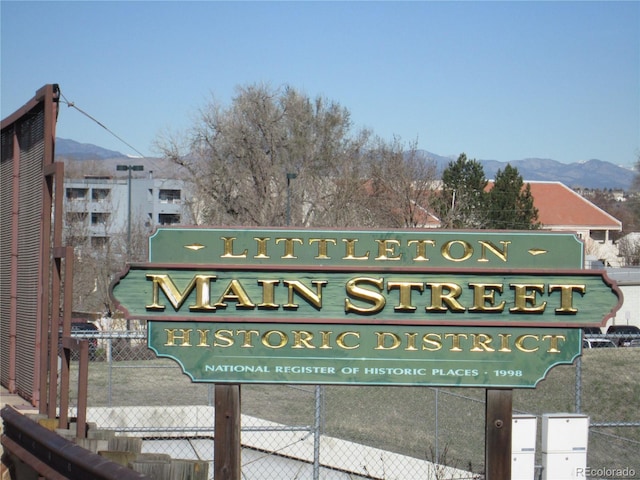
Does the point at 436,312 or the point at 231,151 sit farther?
the point at 231,151

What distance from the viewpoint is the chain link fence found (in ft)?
36.6

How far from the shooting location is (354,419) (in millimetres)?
15359

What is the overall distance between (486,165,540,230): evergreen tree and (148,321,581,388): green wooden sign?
154 feet

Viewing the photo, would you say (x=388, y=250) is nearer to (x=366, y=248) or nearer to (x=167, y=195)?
(x=366, y=248)

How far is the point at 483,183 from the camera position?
2012 inches

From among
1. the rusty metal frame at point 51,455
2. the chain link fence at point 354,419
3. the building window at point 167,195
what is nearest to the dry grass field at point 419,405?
the chain link fence at point 354,419

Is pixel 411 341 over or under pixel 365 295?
under

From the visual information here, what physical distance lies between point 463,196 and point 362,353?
37.1 m

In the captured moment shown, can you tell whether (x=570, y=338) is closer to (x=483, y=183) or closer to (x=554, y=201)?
(x=483, y=183)

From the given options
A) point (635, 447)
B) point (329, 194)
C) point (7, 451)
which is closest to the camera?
point (7, 451)

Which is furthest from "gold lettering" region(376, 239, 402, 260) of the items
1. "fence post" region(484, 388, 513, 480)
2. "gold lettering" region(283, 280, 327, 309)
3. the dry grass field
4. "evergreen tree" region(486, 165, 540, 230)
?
"evergreen tree" region(486, 165, 540, 230)

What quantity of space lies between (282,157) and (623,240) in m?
50.1

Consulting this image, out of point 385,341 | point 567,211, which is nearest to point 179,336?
point 385,341

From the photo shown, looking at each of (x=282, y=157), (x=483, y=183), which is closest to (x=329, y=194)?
(x=282, y=157)
